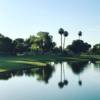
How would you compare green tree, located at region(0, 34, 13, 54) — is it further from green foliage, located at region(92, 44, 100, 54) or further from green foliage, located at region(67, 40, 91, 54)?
green foliage, located at region(92, 44, 100, 54)

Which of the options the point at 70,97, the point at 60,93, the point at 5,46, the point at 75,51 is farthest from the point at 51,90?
the point at 75,51

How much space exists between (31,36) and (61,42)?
59.2 ft

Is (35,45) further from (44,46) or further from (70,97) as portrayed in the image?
(70,97)

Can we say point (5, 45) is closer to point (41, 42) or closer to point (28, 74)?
point (41, 42)

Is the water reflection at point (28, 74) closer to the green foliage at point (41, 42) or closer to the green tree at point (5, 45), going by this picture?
the green tree at point (5, 45)

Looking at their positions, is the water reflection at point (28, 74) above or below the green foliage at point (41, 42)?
below

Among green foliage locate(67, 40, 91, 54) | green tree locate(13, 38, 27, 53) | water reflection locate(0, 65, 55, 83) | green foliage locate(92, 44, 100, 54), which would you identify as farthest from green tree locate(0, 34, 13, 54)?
green foliage locate(92, 44, 100, 54)

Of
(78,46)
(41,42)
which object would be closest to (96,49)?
(78,46)

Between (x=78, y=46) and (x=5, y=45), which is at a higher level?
(x=78, y=46)

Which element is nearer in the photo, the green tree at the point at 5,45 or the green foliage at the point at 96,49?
the green tree at the point at 5,45

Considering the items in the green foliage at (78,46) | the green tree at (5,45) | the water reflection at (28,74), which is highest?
the green foliage at (78,46)

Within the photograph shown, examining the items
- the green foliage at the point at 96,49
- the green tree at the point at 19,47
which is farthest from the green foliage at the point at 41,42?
the green foliage at the point at 96,49

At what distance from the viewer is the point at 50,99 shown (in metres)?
26.7

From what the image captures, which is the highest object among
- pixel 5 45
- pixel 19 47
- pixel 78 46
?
pixel 78 46
